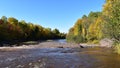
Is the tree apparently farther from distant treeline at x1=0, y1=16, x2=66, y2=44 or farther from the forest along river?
distant treeline at x1=0, y1=16, x2=66, y2=44

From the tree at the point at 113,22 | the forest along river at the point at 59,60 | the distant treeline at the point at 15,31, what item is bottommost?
the forest along river at the point at 59,60

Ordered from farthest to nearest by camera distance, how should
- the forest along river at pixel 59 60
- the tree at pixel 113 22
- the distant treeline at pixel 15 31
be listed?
the distant treeline at pixel 15 31
the tree at pixel 113 22
the forest along river at pixel 59 60

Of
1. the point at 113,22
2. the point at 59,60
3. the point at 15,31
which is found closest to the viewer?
the point at 59,60

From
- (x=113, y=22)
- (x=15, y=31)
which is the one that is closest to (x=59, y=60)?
(x=113, y=22)

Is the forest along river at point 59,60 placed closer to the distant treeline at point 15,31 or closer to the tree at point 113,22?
the tree at point 113,22

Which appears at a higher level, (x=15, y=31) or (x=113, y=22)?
(x=15, y=31)

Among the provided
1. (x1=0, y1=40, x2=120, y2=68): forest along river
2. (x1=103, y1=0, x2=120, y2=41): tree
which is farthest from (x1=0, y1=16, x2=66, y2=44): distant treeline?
(x1=103, y1=0, x2=120, y2=41): tree

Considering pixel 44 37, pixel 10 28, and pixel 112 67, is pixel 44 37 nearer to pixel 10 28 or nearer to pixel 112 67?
pixel 10 28

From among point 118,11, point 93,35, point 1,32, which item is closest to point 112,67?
point 118,11

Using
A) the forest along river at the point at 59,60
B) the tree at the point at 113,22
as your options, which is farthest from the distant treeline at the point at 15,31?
the tree at the point at 113,22

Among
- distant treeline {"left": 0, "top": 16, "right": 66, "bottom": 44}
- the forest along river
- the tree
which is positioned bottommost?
the forest along river

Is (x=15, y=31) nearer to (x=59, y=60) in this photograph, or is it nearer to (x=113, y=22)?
(x=113, y=22)

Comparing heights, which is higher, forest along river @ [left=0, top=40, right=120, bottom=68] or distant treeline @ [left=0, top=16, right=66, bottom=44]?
distant treeline @ [left=0, top=16, right=66, bottom=44]

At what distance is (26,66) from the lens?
83.2 feet
